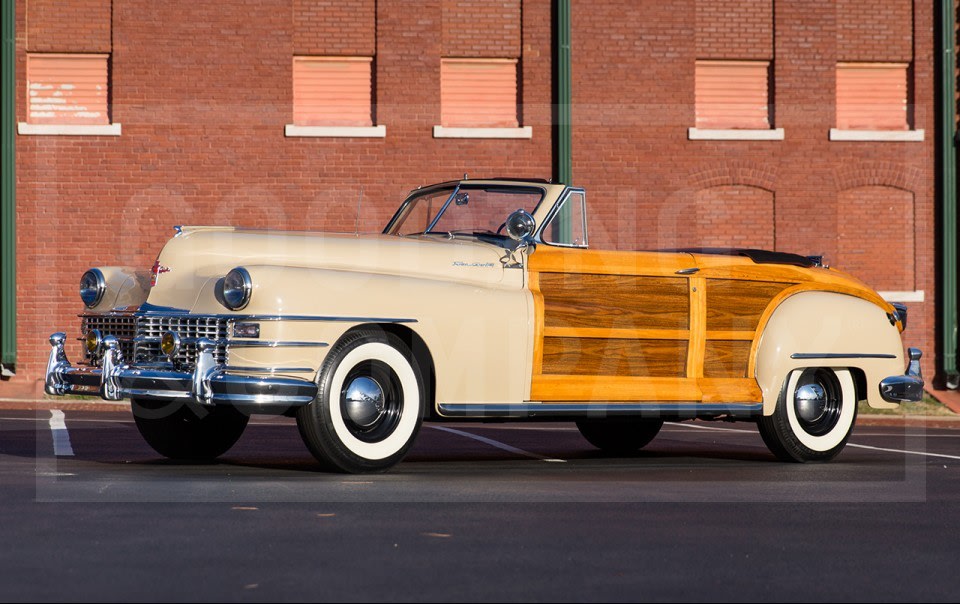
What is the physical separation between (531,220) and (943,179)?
15.7 metres

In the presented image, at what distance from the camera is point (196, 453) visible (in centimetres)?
994

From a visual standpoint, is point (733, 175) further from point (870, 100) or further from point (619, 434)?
point (619, 434)

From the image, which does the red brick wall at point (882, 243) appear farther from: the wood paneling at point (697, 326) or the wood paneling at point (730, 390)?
the wood paneling at point (697, 326)

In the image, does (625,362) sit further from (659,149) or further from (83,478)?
(659,149)

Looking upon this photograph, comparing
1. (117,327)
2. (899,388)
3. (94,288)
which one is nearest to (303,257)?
(117,327)

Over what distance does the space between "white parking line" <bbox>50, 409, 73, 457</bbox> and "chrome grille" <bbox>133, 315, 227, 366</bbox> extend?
1757 mm

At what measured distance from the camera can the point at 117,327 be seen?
911cm

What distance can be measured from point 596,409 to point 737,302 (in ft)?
4.57

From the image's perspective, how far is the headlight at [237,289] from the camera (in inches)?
324

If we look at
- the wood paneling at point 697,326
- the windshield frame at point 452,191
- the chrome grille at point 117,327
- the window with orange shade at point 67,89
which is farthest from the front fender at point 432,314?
the window with orange shade at point 67,89

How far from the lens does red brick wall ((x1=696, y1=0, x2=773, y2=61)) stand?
23.2 meters

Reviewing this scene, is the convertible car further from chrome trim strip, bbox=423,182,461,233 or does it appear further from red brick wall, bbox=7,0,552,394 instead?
red brick wall, bbox=7,0,552,394

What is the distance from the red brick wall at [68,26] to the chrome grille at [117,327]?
13.8 m

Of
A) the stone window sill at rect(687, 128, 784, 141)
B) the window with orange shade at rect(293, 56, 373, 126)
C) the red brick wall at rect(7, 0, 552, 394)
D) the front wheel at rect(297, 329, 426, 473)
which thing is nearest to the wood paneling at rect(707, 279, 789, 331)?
the front wheel at rect(297, 329, 426, 473)
